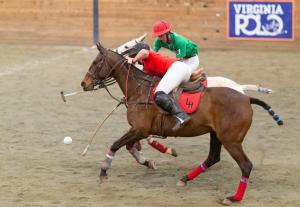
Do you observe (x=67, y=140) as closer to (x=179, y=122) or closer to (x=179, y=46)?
(x=179, y=46)

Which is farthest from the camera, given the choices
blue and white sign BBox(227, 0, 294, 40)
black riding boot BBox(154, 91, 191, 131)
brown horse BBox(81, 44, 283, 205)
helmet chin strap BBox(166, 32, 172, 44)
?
blue and white sign BBox(227, 0, 294, 40)

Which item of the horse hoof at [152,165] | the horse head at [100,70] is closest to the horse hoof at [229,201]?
the horse hoof at [152,165]

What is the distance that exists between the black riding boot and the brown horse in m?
0.13

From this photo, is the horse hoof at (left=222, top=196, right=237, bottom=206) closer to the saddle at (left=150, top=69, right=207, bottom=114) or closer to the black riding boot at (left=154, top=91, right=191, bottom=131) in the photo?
the black riding boot at (left=154, top=91, right=191, bottom=131)

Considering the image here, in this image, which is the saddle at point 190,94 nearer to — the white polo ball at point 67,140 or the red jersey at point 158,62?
the red jersey at point 158,62

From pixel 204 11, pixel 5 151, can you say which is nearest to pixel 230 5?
pixel 204 11

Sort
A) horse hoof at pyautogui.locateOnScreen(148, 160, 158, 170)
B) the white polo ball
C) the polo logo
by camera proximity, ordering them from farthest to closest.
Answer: the white polo ball < horse hoof at pyautogui.locateOnScreen(148, 160, 158, 170) < the polo logo

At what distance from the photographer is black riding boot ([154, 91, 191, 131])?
9.86 meters

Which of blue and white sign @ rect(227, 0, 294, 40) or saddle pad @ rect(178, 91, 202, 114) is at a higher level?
saddle pad @ rect(178, 91, 202, 114)

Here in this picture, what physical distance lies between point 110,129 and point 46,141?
140 cm

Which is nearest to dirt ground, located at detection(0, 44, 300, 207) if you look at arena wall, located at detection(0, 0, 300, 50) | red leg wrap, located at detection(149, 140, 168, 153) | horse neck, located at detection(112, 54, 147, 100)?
red leg wrap, located at detection(149, 140, 168, 153)

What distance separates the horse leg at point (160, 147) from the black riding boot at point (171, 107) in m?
1.58

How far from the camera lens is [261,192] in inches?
396

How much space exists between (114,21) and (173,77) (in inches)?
498
